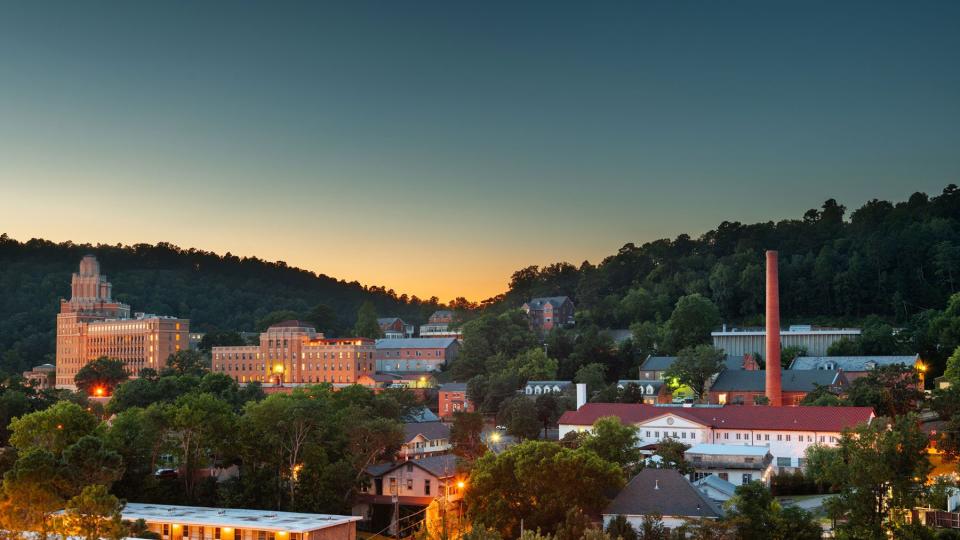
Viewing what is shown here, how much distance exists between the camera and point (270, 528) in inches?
1925

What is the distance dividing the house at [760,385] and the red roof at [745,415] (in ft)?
46.5

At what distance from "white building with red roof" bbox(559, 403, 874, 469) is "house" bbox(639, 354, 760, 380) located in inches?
923

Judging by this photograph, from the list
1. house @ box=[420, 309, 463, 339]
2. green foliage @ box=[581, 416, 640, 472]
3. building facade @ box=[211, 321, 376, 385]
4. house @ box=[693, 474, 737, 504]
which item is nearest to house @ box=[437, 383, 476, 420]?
building facade @ box=[211, 321, 376, 385]

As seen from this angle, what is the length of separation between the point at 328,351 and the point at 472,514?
80.6 metres

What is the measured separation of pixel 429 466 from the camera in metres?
62.8

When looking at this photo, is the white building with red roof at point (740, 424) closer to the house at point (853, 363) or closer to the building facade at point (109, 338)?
the house at point (853, 363)

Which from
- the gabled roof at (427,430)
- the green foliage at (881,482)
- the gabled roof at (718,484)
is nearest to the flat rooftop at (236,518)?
the gabled roof at (718,484)

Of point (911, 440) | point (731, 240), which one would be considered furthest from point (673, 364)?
point (731, 240)

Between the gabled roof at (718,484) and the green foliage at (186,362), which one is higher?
the green foliage at (186,362)

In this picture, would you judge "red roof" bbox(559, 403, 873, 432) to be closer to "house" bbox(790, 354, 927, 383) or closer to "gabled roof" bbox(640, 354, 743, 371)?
"house" bbox(790, 354, 927, 383)

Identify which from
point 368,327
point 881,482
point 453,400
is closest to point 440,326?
point 368,327

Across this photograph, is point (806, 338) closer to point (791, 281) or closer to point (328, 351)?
point (791, 281)

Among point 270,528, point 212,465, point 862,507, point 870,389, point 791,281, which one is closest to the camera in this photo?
point 862,507

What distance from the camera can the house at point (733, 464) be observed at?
6169 centimetres
